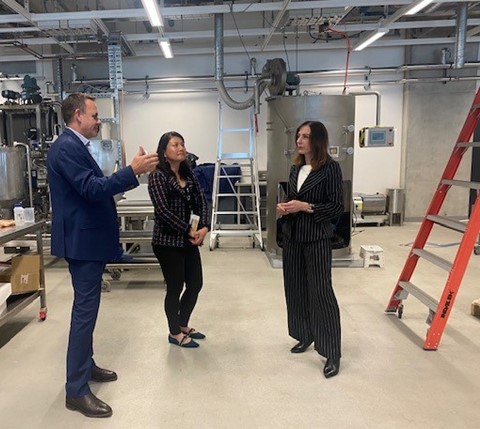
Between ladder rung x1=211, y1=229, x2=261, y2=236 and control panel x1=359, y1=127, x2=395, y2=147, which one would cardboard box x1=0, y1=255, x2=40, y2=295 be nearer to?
ladder rung x1=211, y1=229, x2=261, y2=236

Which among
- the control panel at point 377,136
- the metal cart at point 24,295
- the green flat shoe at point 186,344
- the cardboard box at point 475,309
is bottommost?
the green flat shoe at point 186,344

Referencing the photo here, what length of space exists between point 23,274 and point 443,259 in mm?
3217

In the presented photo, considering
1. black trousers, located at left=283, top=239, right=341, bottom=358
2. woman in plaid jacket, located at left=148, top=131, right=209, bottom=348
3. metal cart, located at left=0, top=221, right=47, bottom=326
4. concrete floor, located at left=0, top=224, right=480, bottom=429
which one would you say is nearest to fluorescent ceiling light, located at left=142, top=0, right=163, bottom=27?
woman in plaid jacket, located at left=148, top=131, right=209, bottom=348

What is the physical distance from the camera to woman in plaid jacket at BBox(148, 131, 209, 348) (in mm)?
2641

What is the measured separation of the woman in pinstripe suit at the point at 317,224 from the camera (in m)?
2.45

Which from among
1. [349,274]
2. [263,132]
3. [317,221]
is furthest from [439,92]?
[317,221]

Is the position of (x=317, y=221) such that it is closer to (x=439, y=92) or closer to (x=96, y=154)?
(x=96, y=154)

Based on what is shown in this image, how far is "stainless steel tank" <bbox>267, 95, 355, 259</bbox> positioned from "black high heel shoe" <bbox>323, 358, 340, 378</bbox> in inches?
89.8

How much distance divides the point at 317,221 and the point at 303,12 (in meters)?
3.65

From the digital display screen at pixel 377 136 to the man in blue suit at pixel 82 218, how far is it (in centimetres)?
310

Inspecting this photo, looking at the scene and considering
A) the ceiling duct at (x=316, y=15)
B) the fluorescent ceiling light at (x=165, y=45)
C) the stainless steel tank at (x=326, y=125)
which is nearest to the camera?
the stainless steel tank at (x=326, y=125)

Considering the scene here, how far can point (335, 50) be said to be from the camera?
7578 millimetres

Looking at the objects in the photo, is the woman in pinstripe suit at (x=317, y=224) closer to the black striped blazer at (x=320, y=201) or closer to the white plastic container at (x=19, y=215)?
the black striped blazer at (x=320, y=201)

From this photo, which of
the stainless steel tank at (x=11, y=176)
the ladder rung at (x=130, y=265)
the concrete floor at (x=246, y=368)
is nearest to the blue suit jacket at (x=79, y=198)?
the concrete floor at (x=246, y=368)
